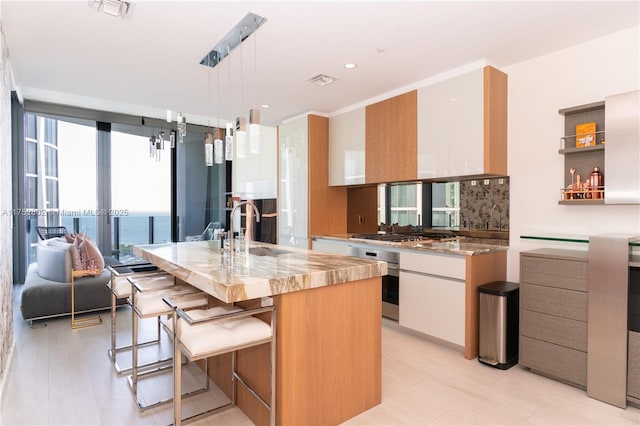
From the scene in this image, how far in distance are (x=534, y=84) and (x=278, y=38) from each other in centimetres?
216

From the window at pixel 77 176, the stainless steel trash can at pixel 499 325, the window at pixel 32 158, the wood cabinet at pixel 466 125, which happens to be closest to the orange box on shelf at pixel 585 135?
the wood cabinet at pixel 466 125

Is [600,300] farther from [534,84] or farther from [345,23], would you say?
[345,23]

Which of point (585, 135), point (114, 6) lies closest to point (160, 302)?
point (114, 6)

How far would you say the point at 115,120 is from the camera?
5.46 m

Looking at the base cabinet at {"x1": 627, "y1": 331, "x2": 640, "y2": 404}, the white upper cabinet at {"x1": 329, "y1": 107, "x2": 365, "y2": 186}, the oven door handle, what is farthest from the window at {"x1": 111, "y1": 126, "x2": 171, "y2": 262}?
the base cabinet at {"x1": 627, "y1": 331, "x2": 640, "y2": 404}

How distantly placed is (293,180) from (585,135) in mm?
3233

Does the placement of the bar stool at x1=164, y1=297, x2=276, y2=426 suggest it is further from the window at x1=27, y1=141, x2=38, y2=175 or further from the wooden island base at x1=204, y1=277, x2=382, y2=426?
the window at x1=27, y1=141, x2=38, y2=175

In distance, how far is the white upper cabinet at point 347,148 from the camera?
4.34 meters

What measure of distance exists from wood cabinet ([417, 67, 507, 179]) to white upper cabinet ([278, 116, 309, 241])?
1.73 metres

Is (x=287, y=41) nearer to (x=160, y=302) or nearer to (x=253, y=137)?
(x=253, y=137)

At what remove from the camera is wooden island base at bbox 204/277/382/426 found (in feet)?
6.21

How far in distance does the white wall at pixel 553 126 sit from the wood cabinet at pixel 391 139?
0.88m

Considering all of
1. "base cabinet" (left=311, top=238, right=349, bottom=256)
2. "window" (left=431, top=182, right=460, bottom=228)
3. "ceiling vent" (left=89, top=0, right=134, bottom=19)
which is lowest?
"base cabinet" (left=311, top=238, right=349, bottom=256)

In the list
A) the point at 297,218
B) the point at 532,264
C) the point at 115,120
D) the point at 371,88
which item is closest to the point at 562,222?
the point at 532,264
